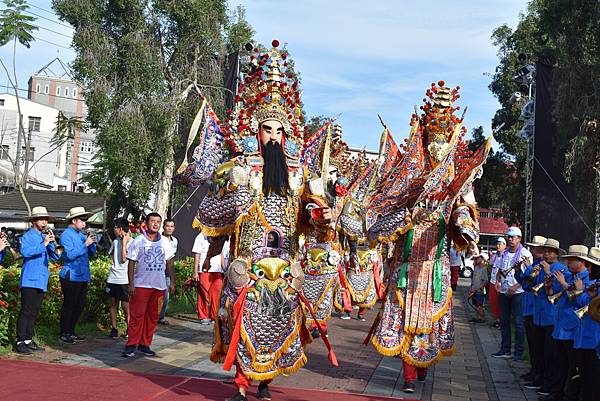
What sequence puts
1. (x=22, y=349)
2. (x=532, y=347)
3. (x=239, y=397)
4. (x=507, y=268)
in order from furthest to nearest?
(x=507, y=268) < (x=532, y=347) < (x=22, y=349) < (x=239, y=397)

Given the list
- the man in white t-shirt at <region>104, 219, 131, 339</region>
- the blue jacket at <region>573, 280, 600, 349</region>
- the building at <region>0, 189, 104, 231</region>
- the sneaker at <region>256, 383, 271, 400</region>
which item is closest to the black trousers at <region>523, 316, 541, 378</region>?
the blue jacket at <region>573, 280, 600, 349</region>

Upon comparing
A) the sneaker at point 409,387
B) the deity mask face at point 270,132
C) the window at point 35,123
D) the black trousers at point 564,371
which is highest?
the window at point 35,123

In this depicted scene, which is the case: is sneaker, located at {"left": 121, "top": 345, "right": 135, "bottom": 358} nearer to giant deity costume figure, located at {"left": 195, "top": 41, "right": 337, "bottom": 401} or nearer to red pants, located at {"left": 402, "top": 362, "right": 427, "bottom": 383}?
giant deity costume figure, located at {"left": 195, "top": 41, "right": 337, "bottom": 401}

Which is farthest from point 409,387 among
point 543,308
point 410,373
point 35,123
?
point 35,123

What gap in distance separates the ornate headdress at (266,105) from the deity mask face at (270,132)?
4 cm

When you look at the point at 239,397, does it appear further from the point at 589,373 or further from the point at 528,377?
the point at 528,377

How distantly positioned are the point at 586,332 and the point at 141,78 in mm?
12503

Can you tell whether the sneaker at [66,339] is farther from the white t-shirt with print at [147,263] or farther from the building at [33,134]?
the building at [33,134]

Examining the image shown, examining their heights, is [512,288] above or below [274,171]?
below

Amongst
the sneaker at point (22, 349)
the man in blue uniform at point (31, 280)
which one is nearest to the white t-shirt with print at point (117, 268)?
the man in blue uniform at point (31, 280)

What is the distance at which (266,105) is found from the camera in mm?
6141

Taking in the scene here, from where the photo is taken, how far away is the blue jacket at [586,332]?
555 cm

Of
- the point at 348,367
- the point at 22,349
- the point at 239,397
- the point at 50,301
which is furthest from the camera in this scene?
the point at 50,301

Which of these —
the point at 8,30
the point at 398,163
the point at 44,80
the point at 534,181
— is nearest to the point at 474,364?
the point at 398,163
